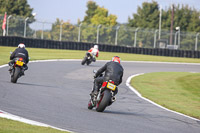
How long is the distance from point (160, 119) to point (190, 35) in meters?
37.0

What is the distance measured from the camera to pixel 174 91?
680 inches

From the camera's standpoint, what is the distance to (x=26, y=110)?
359 inches

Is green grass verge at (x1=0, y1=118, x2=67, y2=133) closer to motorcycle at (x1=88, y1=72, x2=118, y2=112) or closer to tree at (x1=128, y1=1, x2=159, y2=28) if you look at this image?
motorcycle at (x1=88, y1=72, x2=118, y2=112)

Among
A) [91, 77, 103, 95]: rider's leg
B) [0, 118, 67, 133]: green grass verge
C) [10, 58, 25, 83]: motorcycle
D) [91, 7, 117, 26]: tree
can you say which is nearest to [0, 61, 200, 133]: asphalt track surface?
[10, 58, 25, 83]: motorcycle

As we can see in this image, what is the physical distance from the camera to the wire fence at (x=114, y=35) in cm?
4186

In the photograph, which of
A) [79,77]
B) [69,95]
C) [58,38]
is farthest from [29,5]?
[69,95]

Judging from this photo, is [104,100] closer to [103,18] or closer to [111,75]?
[111,75]

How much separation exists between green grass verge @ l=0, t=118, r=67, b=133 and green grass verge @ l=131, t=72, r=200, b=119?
5280 millimetres

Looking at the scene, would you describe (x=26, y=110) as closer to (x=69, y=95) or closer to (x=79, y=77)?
(x=69, y=95)

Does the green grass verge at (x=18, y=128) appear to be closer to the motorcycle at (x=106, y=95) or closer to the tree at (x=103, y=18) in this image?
the motorcycle at (x=106, y=95)

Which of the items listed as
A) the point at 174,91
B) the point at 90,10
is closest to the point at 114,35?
the point at 174,91

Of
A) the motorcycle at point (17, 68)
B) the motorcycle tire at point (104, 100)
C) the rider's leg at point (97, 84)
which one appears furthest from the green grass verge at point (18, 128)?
the motorcycle at point (17, 68)

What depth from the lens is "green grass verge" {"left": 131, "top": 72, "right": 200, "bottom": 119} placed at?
13.0 meters

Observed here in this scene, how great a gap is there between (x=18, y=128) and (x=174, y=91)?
11221mm
